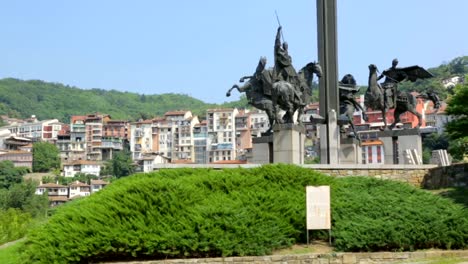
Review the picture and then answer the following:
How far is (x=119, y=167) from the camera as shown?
5955 inches

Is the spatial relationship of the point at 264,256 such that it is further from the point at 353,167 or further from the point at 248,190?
the point at 353,167

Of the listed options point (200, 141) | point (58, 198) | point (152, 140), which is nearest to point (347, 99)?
point (58, 198)

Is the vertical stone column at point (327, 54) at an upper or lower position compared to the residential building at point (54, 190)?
upper

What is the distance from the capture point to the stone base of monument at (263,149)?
23234mm

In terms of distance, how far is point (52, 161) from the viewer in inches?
6230

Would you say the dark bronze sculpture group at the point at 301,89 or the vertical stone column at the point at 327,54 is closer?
the dark bronze sculpture group at the point at 301,89

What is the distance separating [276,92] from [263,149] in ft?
6.77

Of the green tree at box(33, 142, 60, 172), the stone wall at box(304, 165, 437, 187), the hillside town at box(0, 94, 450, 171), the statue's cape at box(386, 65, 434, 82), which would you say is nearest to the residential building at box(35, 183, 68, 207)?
the hillside town at box(0, 94, 450, 171)

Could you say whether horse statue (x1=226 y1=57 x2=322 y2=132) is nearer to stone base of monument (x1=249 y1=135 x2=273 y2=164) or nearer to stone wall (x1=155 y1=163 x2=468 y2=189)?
stone base of monument (x1=249 y1=135 x2=273 y2=164)

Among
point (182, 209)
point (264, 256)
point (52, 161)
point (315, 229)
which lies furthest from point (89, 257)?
point (52, 161)

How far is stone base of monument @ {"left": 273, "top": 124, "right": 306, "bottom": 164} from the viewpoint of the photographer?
22.4 meters

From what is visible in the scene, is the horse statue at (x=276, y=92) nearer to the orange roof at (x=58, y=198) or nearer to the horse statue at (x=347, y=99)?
the horse statue at (x=347, y=99)

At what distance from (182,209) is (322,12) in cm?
1447

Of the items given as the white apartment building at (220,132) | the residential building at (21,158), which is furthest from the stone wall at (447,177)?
the residential building at (21,158)
